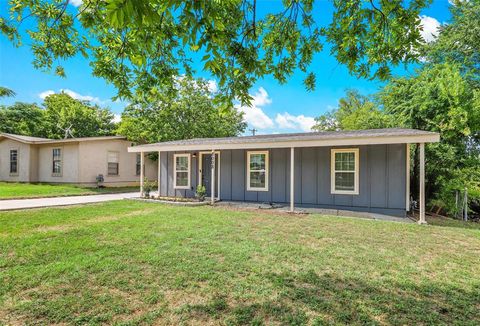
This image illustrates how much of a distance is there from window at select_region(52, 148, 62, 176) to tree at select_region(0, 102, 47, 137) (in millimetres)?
12473

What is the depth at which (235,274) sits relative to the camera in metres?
3.69

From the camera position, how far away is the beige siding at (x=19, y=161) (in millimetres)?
16781

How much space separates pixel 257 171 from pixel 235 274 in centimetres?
729

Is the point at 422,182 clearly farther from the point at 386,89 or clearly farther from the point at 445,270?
the point at 386,89

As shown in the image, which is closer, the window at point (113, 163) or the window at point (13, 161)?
the window at point (113, 163)

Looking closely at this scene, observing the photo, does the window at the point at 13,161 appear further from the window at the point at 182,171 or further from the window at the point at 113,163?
the window at the point at 182,171

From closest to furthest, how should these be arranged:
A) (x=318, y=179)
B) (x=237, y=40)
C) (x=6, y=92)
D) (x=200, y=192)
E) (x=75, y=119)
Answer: (x=237, y=40), (x=318, y=179), (x=200, y=192), (x=6, y=92), (x=75, y=119)

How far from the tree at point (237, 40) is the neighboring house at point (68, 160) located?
12606mm

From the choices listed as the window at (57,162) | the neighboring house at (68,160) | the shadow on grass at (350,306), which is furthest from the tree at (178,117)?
the shadow on grass at (350,306)

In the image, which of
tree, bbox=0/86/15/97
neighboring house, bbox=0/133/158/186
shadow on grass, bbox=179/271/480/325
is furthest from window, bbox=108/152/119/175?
shadow on grass, bbox=179/271/480/325

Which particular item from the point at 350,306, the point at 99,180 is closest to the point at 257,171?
the point at 350,306

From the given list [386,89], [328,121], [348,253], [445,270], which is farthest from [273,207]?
[328,121]

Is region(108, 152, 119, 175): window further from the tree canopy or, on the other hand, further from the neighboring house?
the tree canopy

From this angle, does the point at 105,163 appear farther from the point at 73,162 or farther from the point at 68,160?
the point at 68,160
